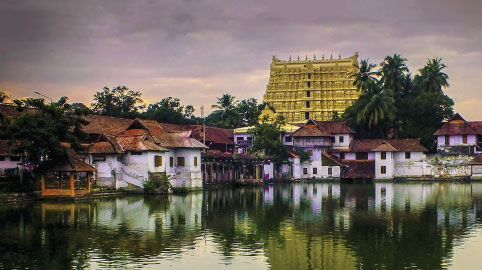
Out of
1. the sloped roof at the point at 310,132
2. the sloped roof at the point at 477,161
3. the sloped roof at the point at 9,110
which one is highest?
the sloped roof at the point at 9,110

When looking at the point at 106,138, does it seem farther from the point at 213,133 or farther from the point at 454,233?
the point at 454,233

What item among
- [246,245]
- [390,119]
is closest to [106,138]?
[246,245]

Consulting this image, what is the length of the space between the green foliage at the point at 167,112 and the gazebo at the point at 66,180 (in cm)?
3464

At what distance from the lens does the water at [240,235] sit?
71.3ft

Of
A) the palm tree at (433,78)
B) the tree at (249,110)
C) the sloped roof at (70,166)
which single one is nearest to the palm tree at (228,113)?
the tree at (249,110)

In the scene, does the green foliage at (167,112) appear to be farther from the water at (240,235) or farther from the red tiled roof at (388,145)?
the water at (240,235)

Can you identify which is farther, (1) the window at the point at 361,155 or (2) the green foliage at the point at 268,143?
(1) the window at the point at 361,155

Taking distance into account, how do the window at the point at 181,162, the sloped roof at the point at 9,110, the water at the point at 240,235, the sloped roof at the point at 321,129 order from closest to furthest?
the water at the point at 240,235
the sloped roof at the point at 9,110
the window at the point at 181,162
the sloped roof at the point at 321,129

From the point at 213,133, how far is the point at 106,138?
1006 inches

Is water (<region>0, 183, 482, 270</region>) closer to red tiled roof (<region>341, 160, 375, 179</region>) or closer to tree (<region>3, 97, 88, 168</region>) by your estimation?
tree (<region>3, 97, 88, 168</region>)

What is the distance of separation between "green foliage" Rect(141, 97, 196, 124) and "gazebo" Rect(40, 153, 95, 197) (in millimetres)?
34643

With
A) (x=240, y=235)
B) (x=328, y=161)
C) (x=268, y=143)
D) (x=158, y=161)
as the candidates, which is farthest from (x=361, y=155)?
(x=240, y=235)

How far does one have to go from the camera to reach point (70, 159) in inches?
1761

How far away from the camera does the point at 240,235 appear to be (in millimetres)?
27547
